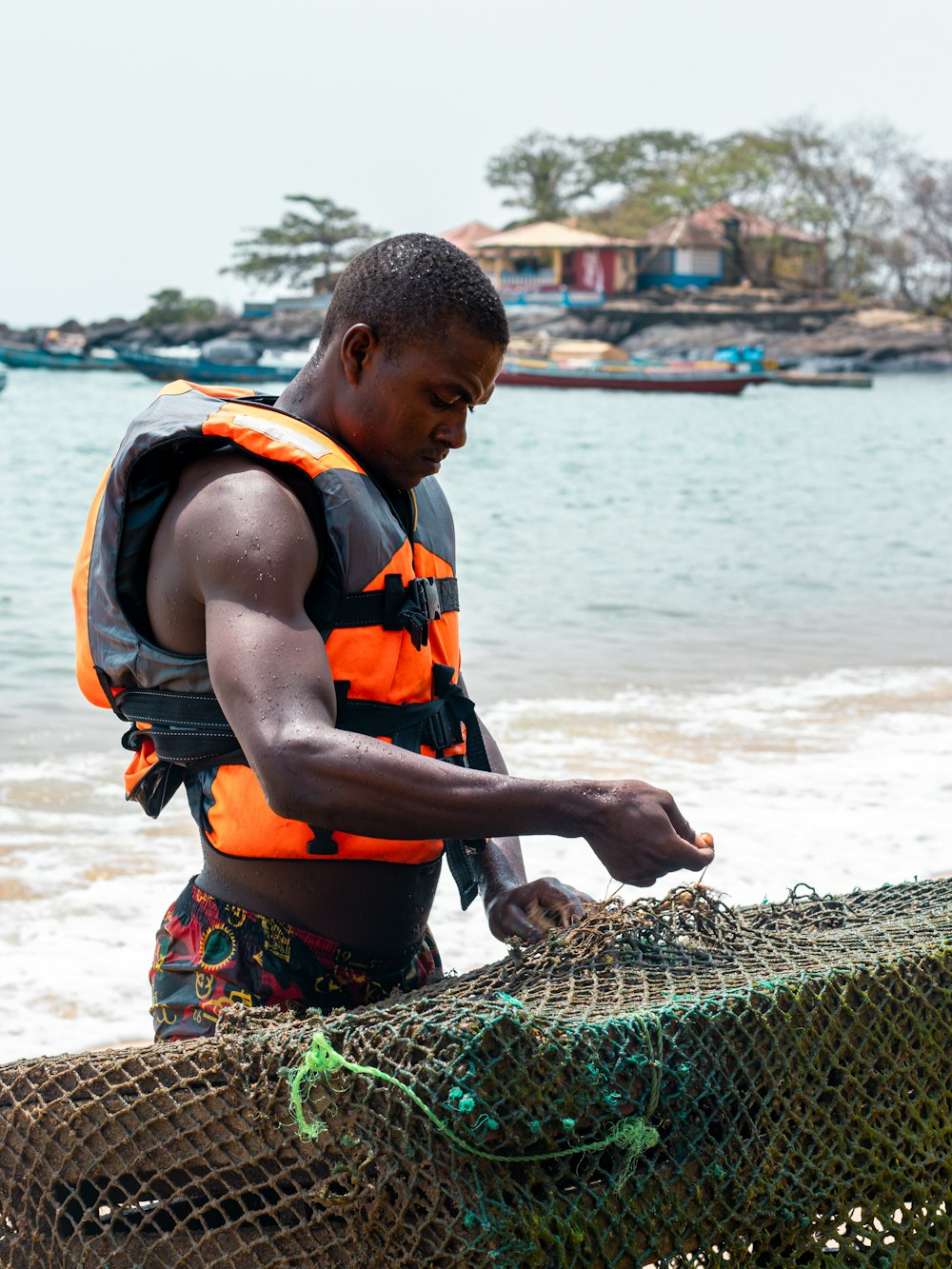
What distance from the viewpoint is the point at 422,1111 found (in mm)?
1670

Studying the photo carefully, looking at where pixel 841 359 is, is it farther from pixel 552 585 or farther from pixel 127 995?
pixel 127 995

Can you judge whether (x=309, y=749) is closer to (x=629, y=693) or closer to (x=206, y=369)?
(x=629, y=693)

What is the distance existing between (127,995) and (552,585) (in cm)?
999

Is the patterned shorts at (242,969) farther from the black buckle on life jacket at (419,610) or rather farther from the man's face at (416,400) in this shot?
the man's face at (416,400)

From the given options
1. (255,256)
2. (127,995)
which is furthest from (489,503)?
(255,256)

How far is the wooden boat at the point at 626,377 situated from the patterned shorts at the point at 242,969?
47338 millimetres

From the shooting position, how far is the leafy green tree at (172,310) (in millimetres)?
85188

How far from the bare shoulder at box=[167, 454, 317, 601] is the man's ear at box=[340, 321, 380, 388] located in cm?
23

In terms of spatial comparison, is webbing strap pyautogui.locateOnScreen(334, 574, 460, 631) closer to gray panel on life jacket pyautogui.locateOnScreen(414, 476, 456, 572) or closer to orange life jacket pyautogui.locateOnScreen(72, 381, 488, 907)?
orange life jacket pyautogui.locateOnScreen(72, 381, 488, 907)

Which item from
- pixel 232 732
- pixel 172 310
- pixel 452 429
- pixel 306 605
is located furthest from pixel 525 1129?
pixel 172 310

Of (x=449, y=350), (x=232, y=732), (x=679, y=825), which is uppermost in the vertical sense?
(x=449, y=350)

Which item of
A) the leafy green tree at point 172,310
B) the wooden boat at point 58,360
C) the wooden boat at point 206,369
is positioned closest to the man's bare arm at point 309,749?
the wooden boat at point 206,369

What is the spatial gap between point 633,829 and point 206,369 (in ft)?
173

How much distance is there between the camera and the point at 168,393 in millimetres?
2211
